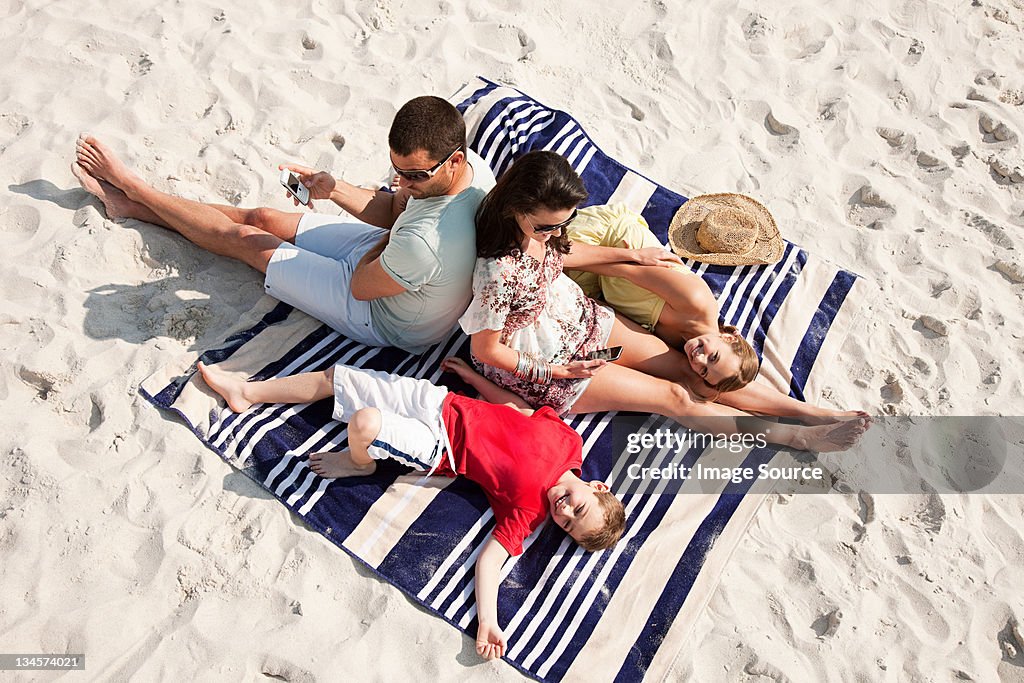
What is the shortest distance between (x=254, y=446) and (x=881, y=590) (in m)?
3.08

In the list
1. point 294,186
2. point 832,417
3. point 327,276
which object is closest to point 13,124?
point 294,186

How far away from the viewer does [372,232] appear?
14.1 ft

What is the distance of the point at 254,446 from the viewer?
3869mm

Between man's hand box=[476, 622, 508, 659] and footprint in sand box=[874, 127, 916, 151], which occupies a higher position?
footprint in sand box=[874, 127, 916, 151]

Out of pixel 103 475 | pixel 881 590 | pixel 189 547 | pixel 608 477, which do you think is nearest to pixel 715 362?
pixel 608 477

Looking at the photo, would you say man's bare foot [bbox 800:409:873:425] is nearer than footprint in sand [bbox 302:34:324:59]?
Yes

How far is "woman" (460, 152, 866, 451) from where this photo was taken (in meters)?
3.30

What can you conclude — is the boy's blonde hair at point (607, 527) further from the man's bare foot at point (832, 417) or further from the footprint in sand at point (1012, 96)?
the footprint in sand at point (1012, 96)

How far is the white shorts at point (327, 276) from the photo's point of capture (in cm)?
412

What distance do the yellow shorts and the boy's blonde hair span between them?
3.51 feet

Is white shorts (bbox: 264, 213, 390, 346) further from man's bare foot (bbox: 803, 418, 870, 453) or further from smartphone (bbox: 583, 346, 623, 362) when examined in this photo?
man's bare foot (bbox: 803, 418, 870, 453)

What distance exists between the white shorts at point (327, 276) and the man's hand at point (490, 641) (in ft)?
5.17

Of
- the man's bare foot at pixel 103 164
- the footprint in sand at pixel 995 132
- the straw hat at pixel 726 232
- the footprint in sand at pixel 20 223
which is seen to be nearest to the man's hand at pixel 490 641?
the straw hat at pixel 726 232

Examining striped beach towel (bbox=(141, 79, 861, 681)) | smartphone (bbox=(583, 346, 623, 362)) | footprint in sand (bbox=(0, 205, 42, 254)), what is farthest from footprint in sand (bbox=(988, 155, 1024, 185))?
footprint in sand (bbox=(0, 205, 42, 254))
